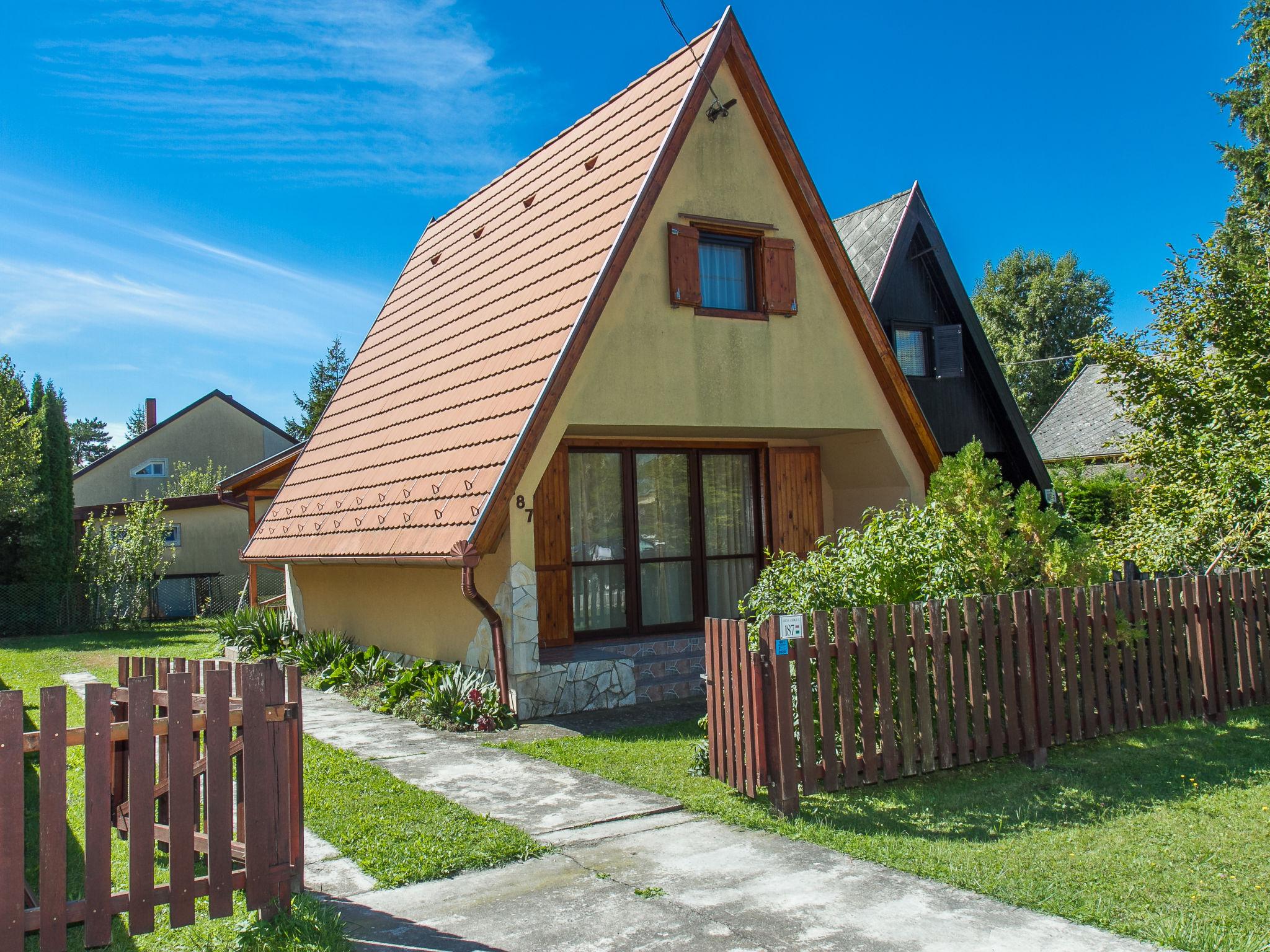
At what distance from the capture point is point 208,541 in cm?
3070

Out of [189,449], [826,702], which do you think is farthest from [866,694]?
[189,449]

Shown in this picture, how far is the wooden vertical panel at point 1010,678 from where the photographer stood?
7.71 m

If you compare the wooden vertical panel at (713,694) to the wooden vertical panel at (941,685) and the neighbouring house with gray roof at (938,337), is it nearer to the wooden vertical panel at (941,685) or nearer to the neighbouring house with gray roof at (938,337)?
the wooden vertical panel at (941,685)

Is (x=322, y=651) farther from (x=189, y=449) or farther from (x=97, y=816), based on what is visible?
(x=189, y=449)

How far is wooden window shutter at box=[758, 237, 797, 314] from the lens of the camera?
12281 mm

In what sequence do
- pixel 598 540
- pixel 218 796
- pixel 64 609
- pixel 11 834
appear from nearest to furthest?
pixel 11 834 < pixel 218 796 < pixel 598 540 < pixel 64 609

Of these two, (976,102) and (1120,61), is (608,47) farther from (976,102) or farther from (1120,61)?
(1120,61)

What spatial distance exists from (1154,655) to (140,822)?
8.07m

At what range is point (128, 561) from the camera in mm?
25219

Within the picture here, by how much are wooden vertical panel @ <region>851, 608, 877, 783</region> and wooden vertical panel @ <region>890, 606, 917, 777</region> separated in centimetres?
21

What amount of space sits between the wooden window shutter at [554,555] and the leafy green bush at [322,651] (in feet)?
10.9

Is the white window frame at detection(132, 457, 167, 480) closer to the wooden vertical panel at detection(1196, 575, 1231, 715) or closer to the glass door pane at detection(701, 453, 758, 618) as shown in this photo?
the glass door pane at detection(701, 453, 758, 618)

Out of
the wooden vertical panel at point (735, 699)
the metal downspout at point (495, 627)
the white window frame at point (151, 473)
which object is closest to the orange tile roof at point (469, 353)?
the metal downspout at point (495, 627)

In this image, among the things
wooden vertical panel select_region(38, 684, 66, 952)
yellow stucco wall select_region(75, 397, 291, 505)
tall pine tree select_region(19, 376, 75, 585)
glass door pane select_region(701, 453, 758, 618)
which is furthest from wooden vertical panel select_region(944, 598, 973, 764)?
yellow stucco wall select_region(75, 397, 291, 505)
